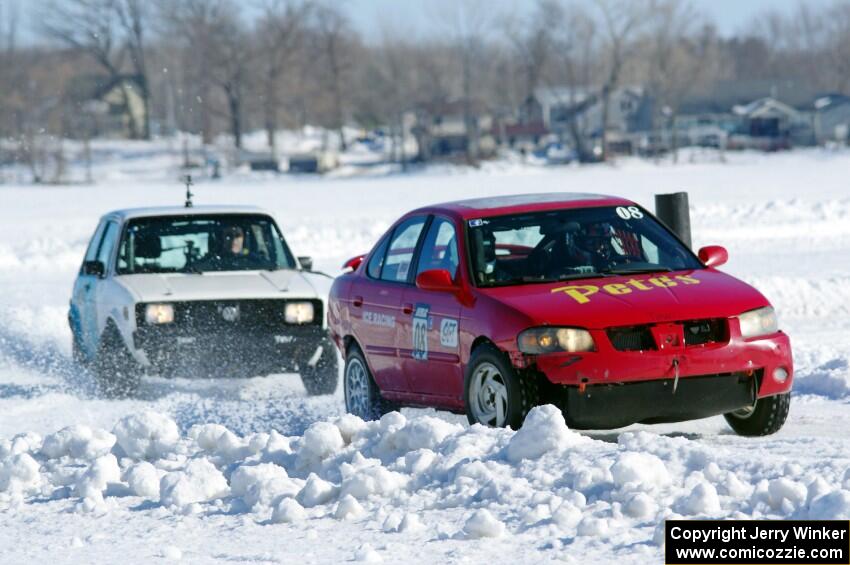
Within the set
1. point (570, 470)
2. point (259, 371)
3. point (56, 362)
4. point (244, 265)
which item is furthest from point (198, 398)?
point (570, 470)

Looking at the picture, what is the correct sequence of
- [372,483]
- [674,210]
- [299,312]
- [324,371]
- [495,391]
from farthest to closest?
[674,210] < [324,371] < [299,312] < [495,391] < [372,483]

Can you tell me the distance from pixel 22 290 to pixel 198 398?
11.1m

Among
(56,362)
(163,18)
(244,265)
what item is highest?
(163,18)

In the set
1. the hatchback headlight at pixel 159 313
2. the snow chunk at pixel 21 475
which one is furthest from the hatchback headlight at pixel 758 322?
the hatchback headlight at pixel 159 313

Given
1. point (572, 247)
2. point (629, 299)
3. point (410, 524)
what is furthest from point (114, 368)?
point (410, 524)

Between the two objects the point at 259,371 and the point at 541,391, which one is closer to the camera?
the point at 541,391

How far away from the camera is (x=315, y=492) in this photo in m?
6.67

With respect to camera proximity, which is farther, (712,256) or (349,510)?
(712,256)

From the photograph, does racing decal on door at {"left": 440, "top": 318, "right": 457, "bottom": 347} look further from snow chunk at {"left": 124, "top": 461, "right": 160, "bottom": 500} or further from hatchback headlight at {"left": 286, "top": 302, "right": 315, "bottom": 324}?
hatchback headlight at {"left": 286, "top": 302, "right": 315, "bottom": 324}

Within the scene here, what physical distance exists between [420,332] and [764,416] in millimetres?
2019

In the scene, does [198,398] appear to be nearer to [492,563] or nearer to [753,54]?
[492,563]

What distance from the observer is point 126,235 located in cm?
1265

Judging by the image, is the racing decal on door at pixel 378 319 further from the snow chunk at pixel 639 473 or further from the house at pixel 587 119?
the house at pixel 587 119

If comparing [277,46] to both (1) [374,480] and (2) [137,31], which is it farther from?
(1) [374,480]
